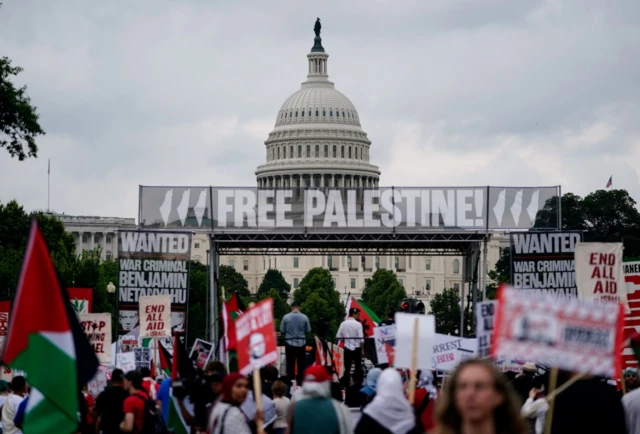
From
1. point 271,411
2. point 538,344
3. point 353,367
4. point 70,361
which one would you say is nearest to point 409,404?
point 70,361

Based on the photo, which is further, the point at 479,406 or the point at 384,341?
the point at 384,341

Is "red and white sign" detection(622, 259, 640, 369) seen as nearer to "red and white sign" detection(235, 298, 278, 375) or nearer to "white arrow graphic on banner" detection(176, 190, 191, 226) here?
"red and white sign" detection(235, 298, 278, 375)

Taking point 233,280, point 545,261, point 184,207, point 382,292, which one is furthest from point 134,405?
point 382,292

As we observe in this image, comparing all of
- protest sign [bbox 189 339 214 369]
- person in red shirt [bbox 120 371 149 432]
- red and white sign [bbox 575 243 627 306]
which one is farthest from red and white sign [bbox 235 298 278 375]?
protest sign [bbox 189 339 214 369]

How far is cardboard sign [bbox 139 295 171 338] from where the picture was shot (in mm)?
28000

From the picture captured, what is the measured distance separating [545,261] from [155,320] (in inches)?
413

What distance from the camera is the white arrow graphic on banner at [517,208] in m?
38.6

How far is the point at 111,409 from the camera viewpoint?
14812 millimetres

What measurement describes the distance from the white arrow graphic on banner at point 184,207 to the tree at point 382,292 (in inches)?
4543

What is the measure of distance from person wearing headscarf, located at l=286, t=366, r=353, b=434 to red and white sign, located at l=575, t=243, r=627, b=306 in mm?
8441

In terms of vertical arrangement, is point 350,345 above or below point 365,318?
below

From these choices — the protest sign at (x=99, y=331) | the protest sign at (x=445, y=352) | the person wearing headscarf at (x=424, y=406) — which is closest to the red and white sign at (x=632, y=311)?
the protest sign at (x=445, y=352)

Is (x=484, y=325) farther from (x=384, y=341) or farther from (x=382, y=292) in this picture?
(x=382, y=292)

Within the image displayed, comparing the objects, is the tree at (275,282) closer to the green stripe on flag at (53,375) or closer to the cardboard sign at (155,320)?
the cardboard sign at (155,320)
